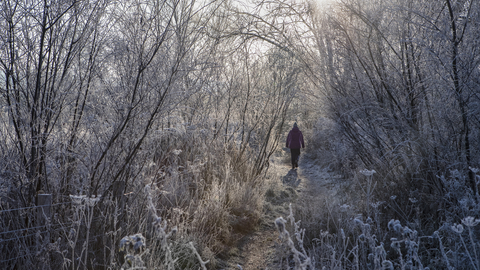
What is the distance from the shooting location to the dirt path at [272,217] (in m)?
4.36

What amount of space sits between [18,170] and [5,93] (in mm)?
754

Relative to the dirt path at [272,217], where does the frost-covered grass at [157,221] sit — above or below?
above

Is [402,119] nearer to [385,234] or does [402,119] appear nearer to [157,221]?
[385,234]

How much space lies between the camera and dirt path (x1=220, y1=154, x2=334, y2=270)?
4.36 metres

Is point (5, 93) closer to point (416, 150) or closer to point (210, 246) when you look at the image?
point (210, 246)

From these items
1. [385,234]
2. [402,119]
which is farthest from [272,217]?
[385,234]

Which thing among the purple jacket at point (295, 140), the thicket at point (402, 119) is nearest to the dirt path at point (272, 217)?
the thicket at point (402, 119)

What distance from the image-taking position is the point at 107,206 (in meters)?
3.78

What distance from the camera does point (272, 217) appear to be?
6.20m

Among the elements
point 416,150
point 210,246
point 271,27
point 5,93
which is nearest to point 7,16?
point 5,93

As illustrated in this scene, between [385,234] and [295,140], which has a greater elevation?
[295,140]

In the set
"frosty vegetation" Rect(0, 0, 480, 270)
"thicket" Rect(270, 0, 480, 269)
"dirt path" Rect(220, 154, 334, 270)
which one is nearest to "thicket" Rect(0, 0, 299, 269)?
"frosty vegetation" Rect(0, 0, 480, 270)

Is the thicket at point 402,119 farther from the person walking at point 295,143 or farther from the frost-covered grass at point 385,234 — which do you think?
the person walking at point 295,143

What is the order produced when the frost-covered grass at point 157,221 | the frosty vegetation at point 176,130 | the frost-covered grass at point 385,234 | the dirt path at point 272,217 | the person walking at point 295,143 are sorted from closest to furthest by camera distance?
the frost-covered grass at point 385,234, the frost-covered grass at point 157,221, the frosty vegetation at point 176,130, the dirt path at point 272,217, the person walking at point 295,143
